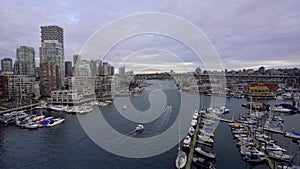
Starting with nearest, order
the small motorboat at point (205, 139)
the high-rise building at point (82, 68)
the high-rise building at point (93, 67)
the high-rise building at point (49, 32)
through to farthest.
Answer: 1. the small motorboat at point (205, 139)
2. the high-rise building at point (82, 68)
3. the high-rise building at point (93, 67)
4. the high-rise building at point (49, 32)

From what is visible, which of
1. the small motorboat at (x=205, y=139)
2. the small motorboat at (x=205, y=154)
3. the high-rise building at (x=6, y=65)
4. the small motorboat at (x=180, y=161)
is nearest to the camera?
the small motorboat at (x=180, y=161)

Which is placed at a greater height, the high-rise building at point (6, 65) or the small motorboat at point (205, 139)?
the high-rise building at point (6, 65)

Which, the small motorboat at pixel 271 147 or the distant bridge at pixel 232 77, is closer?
the small motorboat at pixel 271 147

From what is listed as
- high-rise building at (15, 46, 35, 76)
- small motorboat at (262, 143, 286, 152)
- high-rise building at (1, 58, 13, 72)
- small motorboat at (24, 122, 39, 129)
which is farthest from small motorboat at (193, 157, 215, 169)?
high-rise building at (1, 58, 13, 72)

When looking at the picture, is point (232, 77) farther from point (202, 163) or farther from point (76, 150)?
point (76, 150)

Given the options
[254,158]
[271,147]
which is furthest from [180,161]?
[271,147]

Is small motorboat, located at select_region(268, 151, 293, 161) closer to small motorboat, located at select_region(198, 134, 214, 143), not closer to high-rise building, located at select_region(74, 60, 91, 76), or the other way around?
small motorboat, located at select_region(198, 134, 214, 143)

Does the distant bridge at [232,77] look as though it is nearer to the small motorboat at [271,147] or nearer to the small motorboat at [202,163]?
the small motorboat at [271,147]

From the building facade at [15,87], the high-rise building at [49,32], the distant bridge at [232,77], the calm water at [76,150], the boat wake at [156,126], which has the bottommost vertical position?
the calm water at [76,150]

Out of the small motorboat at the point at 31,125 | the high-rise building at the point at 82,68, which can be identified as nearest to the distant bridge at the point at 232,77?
the high-rise building at the point at 82,68

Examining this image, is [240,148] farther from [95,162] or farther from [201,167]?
[95,162]
